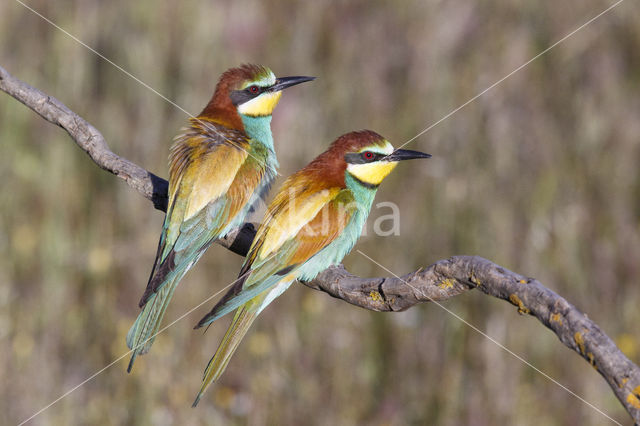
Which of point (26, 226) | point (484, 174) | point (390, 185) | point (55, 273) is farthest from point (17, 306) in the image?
point (484, 174)

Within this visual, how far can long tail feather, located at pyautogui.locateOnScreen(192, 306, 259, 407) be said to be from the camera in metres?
1.88

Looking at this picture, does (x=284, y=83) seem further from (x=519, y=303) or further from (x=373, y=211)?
(x=519, y=303)

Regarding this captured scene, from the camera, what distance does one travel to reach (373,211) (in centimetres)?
357

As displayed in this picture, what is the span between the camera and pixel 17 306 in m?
3.17

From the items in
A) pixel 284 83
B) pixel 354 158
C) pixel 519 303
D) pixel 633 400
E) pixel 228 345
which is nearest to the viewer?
pixel 633 400

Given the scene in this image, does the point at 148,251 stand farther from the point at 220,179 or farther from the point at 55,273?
the point at 220,179

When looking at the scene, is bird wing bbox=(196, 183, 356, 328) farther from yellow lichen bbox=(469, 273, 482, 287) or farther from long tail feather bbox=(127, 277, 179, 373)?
yellow lichen bbox=(469, 273, 482, 287)

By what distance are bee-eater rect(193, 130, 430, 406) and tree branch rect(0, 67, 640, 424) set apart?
113mm

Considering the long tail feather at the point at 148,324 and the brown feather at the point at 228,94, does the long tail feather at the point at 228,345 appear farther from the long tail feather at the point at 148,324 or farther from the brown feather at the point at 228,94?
the brown feather at the point at 228,94

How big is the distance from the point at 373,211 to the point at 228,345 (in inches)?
68.2

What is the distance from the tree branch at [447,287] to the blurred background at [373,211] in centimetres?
76

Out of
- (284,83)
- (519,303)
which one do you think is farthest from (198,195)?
(519,303)

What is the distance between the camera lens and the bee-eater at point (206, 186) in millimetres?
2143

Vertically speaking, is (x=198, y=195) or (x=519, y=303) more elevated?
(x=519, y=303)
